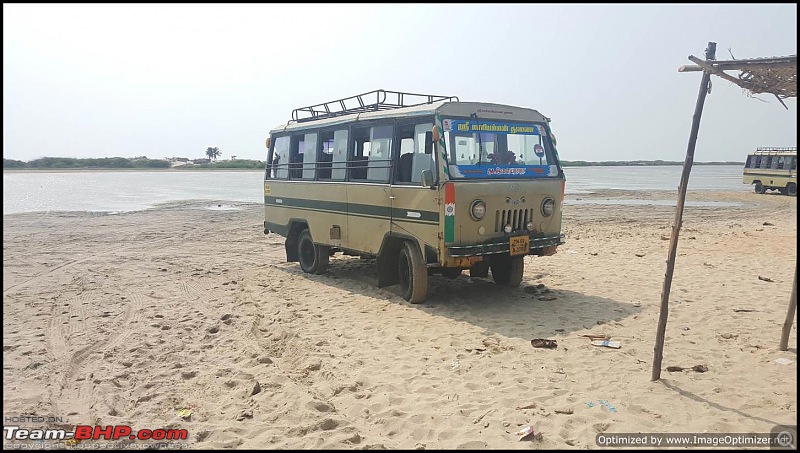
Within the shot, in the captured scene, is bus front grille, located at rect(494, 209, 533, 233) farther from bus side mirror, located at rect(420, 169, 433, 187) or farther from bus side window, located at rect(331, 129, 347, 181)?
bus side window, located at rect(331, 129, 347, 181)

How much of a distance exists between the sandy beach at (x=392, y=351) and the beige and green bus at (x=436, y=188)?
801 mm

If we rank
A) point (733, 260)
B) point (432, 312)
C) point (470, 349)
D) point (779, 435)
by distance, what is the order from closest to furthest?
point (779, 435), point (470, 349), point (432, 312), point (733, 260)

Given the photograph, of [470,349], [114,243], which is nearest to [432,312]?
[470,349]

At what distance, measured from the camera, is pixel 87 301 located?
9.00 m

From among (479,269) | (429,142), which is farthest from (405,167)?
(479,269)

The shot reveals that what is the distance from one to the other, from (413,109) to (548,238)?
277 cm

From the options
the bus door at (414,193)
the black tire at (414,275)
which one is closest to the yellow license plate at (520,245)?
the bus door at (414,193)

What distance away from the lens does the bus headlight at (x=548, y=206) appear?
845cm

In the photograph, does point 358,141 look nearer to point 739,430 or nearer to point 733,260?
point 739,430

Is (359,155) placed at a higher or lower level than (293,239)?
higher
